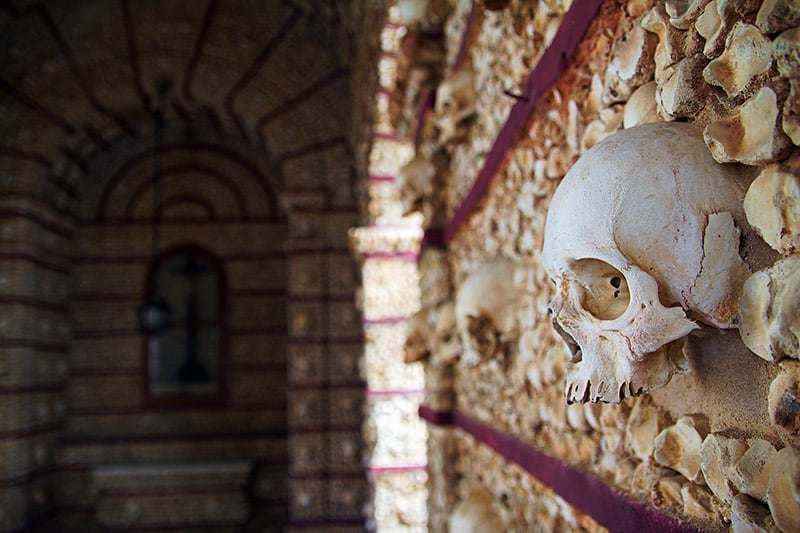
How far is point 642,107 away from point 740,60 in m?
0.24

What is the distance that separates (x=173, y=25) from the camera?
6.16 m

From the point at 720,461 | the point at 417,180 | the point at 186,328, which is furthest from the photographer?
the point at 186,328

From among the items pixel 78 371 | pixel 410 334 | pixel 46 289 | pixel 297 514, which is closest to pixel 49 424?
pixel 78 371

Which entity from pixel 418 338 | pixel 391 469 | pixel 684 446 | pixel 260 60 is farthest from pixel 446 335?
pixel 260 60

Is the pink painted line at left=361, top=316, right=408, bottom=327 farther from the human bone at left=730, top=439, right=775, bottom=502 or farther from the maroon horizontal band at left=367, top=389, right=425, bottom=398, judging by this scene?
the human bone at left=730, top=439, right=775, bottom=502

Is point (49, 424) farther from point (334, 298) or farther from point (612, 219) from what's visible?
point (612, 219)

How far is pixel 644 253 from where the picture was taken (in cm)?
80

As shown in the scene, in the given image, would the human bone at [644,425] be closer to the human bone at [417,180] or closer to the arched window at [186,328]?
the human bone at [417,180]

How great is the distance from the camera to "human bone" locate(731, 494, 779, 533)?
69 cm

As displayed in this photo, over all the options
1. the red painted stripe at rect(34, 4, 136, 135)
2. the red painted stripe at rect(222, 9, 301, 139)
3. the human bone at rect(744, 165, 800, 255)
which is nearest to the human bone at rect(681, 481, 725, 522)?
the human bone at rect(744, 165, 800, 255)

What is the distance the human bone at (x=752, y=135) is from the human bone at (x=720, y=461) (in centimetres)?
28

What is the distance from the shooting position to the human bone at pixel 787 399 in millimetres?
647

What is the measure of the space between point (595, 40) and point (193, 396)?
21.3 ft

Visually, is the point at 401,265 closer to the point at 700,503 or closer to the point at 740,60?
the point at 700,503
